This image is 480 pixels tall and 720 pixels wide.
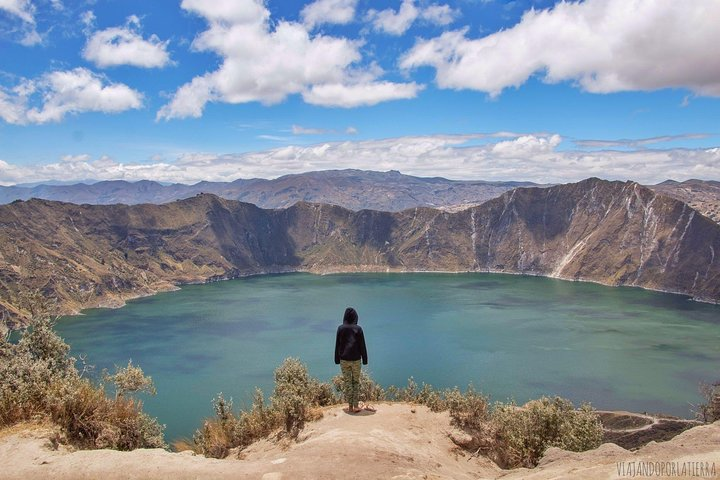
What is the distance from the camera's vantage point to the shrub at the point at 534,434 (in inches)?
593

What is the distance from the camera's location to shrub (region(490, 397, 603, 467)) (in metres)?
15.1

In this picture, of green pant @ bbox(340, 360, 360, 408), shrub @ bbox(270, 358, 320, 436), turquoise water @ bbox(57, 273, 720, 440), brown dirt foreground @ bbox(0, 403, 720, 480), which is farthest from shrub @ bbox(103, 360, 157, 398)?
turquoise water @ bbox(57, 273, 720, 440)

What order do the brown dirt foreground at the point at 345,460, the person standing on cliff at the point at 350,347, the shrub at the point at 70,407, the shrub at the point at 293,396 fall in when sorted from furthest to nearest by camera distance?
the person standing on cliff at the point at 350,347 → the shrub at the point at 293,396 → the shrub at the point at 70,407 → the brown dirt foreground at the point at 345,460

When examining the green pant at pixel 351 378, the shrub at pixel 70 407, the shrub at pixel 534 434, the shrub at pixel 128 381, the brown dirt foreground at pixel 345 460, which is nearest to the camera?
the brown dirt foreground at pixel 345 460

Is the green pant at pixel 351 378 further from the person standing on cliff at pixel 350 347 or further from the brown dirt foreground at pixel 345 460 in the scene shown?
the brown dirt foreground at pixel 345 460

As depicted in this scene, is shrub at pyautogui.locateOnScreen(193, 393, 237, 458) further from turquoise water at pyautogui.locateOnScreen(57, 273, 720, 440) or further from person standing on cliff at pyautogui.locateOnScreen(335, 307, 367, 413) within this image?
turquoise water at pyautogui.locateOnScreen(57, 273, 720, 440)

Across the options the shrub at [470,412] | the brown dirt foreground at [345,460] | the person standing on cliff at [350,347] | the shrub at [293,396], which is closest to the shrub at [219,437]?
the brown dirt foreground at [345,460]

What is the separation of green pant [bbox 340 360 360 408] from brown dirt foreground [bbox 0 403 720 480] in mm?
1185

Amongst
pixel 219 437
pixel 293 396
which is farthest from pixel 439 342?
pixel 293 396

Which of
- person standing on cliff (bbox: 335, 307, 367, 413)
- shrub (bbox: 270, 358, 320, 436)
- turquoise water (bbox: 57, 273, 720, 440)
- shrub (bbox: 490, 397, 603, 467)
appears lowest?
turquoise water (bbox: 57, 273, 720, 440)

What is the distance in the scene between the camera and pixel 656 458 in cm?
1138

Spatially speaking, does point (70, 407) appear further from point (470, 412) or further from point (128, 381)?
point (470, 412)

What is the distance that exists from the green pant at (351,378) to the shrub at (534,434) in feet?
15.2

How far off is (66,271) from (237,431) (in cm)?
18315
